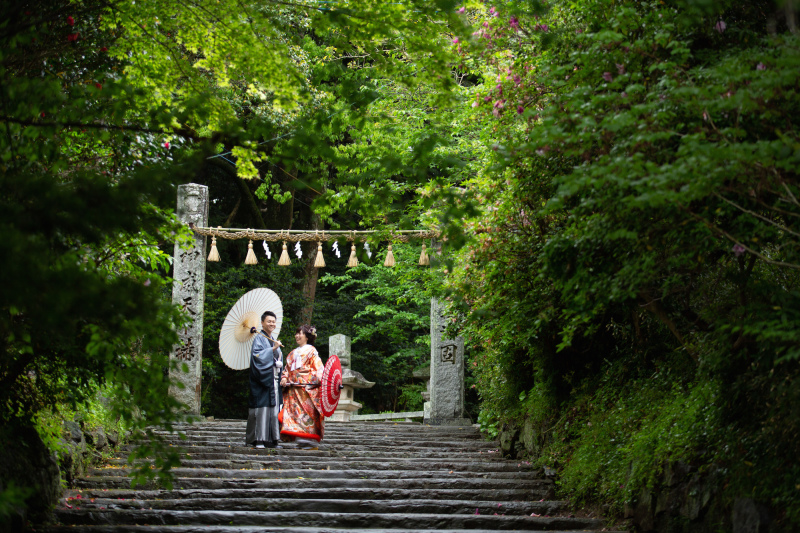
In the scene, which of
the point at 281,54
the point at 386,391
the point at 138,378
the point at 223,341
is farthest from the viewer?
the point at 386,391

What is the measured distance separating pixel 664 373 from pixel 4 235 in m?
5.73

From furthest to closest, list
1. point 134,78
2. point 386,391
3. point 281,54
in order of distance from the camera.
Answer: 1. point 386,391
2. point 134,78
3. point 281,54

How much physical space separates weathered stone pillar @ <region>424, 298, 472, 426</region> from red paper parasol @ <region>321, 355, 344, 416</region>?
330 cm

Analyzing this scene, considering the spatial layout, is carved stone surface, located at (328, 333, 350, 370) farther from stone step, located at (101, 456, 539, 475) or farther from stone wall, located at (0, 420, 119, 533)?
stone wall, located at (0, 420, 119, 533)

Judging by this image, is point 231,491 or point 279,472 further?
point 279,472

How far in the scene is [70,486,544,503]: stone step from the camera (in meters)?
7.07

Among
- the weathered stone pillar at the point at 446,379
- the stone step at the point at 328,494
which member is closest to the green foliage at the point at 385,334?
the weathered stone pillar at the point at 446,379

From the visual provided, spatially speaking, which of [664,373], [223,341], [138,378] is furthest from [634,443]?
[223,341]

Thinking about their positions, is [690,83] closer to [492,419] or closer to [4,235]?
[4,235]

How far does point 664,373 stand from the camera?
676 cm

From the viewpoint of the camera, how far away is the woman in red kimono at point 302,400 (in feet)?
34.6

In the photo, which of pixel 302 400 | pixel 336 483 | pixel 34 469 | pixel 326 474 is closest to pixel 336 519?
pixel 336 483

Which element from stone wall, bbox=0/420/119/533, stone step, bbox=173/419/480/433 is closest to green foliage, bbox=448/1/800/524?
stone wall, bbox=0/420/119/533

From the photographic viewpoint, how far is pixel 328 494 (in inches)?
287
